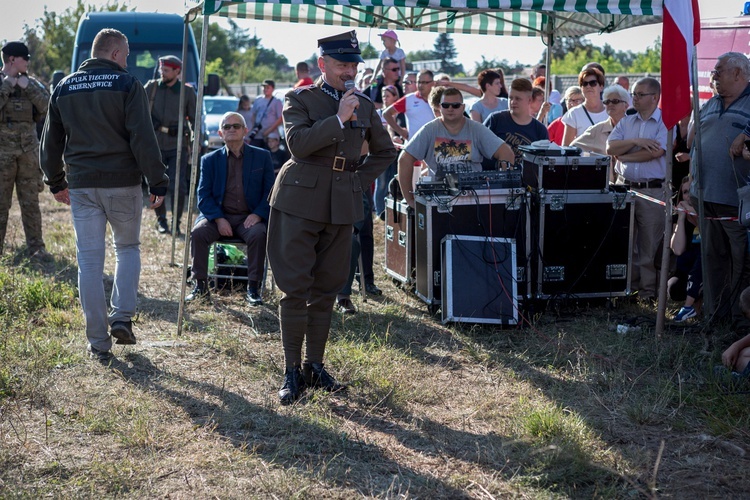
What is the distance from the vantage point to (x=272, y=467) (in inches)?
164

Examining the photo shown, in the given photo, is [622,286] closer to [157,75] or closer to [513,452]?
[513,452]

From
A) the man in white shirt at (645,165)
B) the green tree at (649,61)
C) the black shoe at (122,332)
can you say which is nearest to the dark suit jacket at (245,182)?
the black shoe at (122,332)

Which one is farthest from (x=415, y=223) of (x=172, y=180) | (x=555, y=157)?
(x=172, y=180)

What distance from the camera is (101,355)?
19.0 feet

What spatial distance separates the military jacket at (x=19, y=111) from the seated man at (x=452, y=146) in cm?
402

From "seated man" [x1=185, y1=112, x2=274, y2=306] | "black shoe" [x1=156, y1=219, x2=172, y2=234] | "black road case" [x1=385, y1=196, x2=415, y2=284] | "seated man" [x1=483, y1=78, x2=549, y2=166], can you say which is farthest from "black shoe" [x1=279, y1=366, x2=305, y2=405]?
"black shoe" [x1=156, y1=219, x2=172, y2=234]

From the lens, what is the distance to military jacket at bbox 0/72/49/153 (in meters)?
8.83

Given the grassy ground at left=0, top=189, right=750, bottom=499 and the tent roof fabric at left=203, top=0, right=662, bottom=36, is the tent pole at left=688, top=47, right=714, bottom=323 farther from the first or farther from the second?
the tent roof fabric at left=203, top=0, right=662, bottom=36

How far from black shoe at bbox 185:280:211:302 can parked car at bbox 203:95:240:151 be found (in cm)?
861

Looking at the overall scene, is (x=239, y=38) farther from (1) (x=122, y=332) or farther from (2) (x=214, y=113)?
(1) (x=122, y=332)

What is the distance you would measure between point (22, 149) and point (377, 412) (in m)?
5.71

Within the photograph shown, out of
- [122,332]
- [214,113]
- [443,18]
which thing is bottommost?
[122,332]

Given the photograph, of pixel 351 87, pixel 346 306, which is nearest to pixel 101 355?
pixel 346 306

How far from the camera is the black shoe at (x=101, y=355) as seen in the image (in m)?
5.76
